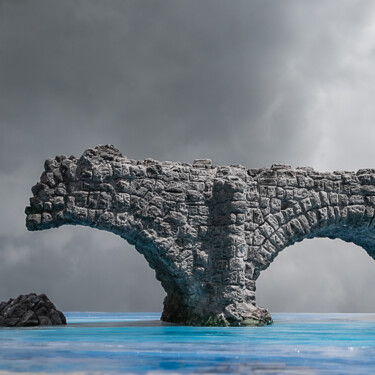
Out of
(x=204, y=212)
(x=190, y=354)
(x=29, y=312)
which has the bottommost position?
(x=190, y=354)

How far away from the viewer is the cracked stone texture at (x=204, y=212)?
12789 millimetres

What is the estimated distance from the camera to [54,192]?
12703 mm

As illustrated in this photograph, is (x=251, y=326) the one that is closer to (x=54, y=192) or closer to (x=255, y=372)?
(x=54, y=192)

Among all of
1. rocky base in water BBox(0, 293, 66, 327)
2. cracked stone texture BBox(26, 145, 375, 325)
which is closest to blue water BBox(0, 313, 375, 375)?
cracked stone texture BBox(26, 145, 375, 325)

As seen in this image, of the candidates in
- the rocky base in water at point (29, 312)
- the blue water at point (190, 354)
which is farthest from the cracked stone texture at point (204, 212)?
the blue water at point (190, 354)

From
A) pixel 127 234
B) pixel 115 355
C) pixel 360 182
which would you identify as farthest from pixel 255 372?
pixel 360 182

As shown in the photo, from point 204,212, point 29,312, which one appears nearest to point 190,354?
point 204,212

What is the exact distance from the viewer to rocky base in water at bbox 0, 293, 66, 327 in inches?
576

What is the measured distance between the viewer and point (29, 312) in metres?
14.9

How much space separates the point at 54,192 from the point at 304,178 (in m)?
5.36

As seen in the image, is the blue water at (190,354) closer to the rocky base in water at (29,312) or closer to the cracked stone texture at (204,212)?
the cracked stone texture at (204,212)

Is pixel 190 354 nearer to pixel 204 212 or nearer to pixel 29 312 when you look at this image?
pixel 204 212

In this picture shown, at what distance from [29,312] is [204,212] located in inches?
179

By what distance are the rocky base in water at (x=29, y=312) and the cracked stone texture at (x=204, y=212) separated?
2.58 meters
